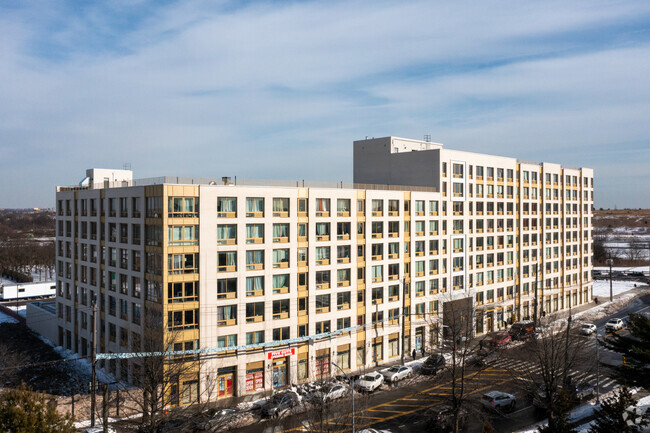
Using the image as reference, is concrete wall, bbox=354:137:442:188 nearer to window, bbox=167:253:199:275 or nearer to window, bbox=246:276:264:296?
window, bbox=246:276:264:296

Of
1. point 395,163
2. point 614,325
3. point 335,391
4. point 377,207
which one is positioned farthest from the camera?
point 395,163

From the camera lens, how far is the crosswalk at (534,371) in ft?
171

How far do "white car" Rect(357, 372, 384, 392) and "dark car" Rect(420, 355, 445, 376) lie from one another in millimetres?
5764

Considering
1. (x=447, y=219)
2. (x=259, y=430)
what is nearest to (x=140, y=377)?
(x=259, y=430)

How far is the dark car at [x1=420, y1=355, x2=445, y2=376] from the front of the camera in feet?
180

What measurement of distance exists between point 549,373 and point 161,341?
102ft

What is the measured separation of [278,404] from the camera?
144 ft

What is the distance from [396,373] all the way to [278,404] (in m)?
15.0

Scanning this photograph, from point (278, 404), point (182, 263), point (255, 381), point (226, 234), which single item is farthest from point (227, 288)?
point (278, 404)

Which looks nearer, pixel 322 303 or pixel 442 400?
pixel 442 400

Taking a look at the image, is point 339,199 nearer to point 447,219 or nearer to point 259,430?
point 447,219

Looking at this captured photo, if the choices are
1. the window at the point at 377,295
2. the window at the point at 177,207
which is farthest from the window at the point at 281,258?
the window at the point at 377,295

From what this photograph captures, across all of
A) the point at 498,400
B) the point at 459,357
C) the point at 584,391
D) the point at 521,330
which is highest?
the point at 459,357

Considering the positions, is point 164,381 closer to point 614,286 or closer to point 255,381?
point 255,381
